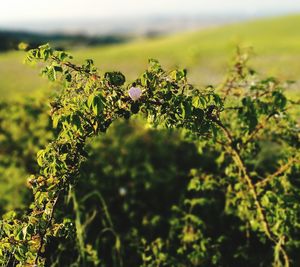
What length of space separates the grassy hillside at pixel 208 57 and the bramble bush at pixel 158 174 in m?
0.79

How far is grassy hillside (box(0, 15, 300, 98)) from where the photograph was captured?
1015 cm

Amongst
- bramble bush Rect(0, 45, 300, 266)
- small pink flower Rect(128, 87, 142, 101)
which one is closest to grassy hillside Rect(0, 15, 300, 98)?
bramble bush Rect(0, 45, 300, 266)

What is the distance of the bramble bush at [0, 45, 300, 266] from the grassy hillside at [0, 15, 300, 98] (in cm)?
79

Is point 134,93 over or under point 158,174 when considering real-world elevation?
over

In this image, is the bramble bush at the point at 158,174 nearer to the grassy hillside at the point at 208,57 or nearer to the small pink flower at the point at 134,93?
the small pink flower at the point at 134,93

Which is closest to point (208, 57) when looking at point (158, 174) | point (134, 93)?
point (158, 174)

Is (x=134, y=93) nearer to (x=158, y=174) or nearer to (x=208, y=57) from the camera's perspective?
(x=158, y=174)

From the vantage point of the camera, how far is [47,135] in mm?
6844

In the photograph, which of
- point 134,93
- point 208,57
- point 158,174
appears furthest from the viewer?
point 208,57

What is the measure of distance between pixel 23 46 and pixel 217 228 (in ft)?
10.0

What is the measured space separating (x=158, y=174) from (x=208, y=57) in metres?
46.2

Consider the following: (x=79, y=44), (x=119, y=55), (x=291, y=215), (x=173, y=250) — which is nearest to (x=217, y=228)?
(x=173, y=250)

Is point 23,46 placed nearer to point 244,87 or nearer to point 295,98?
point 244,87

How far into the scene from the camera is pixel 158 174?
750cm
